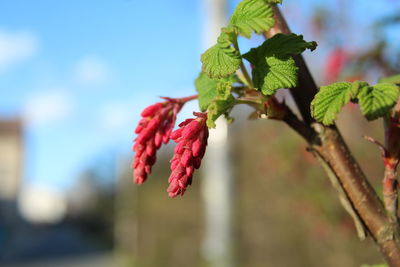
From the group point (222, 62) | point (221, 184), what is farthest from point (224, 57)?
point (221, 184)

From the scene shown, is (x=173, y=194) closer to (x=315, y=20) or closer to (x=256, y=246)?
(x=315, y=20)

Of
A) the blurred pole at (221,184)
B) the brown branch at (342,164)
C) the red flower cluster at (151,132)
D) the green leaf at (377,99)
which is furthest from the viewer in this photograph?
the blurred pole at (221,184)

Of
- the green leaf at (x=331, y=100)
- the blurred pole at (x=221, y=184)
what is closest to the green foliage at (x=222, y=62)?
the green leaf at (x=331, y=100)

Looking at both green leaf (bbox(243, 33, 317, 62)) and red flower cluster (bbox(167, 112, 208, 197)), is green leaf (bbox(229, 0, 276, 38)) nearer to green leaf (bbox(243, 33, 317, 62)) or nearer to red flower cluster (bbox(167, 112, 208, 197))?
green leaf (bbox(243, 33, 317, 62))

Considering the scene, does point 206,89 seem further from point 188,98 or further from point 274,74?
point 274,74

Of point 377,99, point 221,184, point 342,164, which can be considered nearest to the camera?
point 377,99

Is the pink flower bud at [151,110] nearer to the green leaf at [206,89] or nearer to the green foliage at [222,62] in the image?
the green leaf at [206,89]
